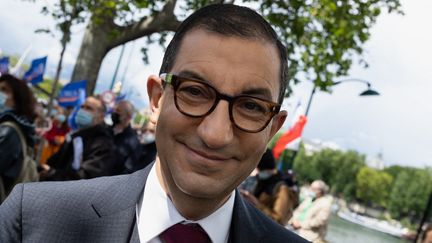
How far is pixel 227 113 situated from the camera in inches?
57.6

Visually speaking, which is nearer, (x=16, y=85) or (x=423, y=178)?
(x=16, y=85)

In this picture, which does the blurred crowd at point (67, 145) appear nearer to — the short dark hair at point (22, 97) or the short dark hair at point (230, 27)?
the short dark hair at point (22, 97)

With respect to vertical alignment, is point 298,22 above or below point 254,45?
above

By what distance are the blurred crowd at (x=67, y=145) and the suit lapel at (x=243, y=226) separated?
231 cm

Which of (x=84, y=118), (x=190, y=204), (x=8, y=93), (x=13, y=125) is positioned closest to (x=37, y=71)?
(x=84, y=118)

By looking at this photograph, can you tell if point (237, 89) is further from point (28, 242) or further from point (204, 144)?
point (28, 242)

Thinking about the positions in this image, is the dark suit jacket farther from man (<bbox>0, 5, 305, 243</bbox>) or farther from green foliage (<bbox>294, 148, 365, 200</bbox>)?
green foliage (<bbox>294, 148, 365, 200</bbox>)

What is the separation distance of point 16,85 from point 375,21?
919 cm

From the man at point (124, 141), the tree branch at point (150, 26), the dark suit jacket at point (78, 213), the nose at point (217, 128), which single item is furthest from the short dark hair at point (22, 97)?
the tree branch at point (150, 26)

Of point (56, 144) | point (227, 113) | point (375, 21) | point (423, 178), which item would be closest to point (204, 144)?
point (227, 113)

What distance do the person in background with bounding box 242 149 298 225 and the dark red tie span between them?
403 cm

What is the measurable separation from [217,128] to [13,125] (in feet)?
8.84

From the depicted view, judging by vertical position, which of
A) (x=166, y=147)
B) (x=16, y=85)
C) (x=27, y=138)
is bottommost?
(x=27, y=138)

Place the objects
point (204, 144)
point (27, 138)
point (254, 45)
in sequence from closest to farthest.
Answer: point (204, 144) → point (254, 45) → point (27, 138)
